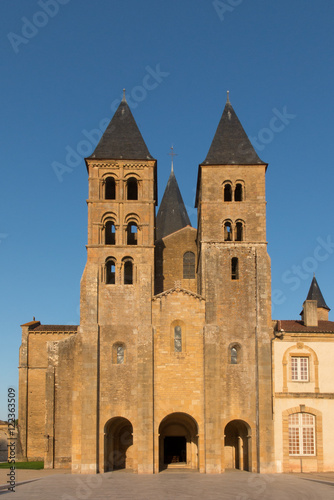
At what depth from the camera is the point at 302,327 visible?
125ft

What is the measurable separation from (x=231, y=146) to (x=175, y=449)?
789 inches

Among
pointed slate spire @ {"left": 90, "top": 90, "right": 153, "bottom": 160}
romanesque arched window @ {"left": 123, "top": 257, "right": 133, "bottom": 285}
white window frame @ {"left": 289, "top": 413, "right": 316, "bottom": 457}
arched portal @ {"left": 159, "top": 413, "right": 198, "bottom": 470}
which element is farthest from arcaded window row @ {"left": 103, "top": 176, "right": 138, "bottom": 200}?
white window frame @ {"left": 289, "top": 413, "right": 316, "bottom": 457}

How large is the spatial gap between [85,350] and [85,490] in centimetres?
1006

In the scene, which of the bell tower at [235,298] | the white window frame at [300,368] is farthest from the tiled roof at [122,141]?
the white window frame at [300,368]

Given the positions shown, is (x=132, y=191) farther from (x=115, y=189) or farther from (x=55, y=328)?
(x=55, y=328)

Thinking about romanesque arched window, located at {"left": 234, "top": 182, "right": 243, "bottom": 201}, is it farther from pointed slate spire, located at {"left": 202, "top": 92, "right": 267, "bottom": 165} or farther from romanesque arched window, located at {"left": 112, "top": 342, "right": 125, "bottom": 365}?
romanesque arched window, located at {"left": 112, "top": 342, "right": 125, "bottom": 365}

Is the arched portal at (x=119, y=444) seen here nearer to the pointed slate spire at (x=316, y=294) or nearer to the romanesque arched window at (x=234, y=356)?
the romanesque arched window at (x=234, y=356)

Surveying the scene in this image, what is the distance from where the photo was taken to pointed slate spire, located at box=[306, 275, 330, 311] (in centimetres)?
5947

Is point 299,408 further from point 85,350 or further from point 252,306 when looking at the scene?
point 85,350

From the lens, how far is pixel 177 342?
37406 millimetres

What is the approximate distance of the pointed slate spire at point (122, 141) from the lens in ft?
133

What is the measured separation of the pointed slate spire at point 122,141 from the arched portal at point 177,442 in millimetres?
16769

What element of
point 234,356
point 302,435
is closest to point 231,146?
point 234,356

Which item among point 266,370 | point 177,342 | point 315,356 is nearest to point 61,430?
point 177,342
